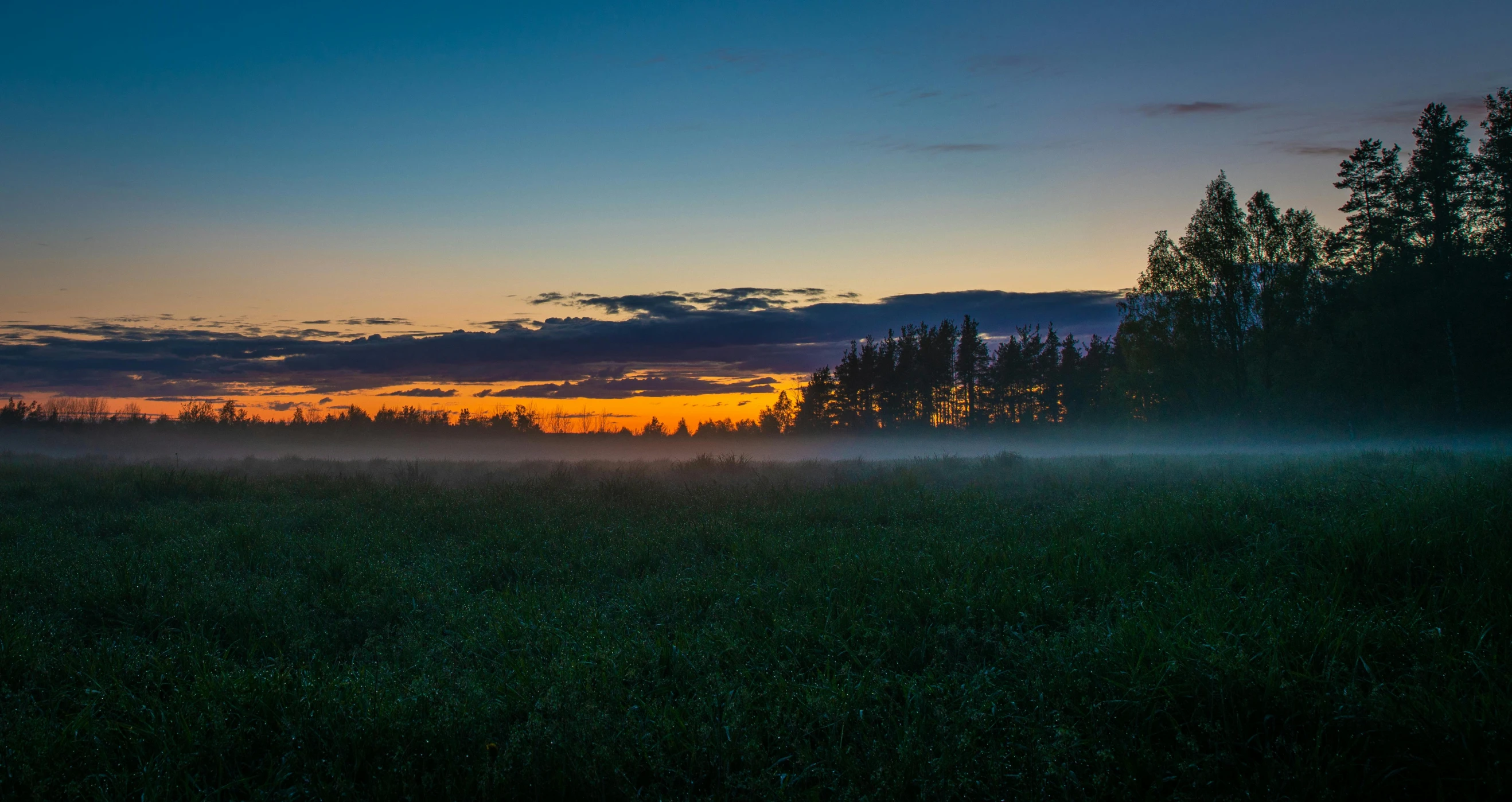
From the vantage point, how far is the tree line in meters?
29.2

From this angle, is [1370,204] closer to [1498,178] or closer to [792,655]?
[1498,178]

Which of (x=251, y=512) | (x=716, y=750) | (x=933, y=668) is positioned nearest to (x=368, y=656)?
(x=716, y=750)

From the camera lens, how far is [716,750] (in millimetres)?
3592

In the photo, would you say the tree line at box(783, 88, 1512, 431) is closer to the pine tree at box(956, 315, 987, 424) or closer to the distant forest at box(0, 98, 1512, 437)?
the distant forest at box(0, 98, 1512, 437)

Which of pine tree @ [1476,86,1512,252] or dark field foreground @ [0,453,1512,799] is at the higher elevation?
pine tree @ [1476,86,1512,252]

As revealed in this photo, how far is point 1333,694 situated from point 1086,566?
2915 millimetres

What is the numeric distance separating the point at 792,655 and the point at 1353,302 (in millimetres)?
39799

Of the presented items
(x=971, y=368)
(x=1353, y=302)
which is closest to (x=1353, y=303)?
(x=1353, y=302)

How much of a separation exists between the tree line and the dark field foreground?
88.5 feet

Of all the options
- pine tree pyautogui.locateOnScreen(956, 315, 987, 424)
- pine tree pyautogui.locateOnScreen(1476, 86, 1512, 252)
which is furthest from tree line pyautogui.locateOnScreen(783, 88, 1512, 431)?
pine tree pyautogui.locateOnScreen(956, 315, 987, 424)

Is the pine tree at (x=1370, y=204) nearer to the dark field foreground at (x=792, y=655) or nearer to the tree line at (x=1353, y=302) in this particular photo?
the tree line at (x=1353, y=302)

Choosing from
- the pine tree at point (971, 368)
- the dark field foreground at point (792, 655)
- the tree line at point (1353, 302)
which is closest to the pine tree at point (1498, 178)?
the tree line at point (1353, 302)

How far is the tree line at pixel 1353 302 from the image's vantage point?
29.2 metres

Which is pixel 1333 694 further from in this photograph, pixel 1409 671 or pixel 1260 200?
pixel 1260 200
